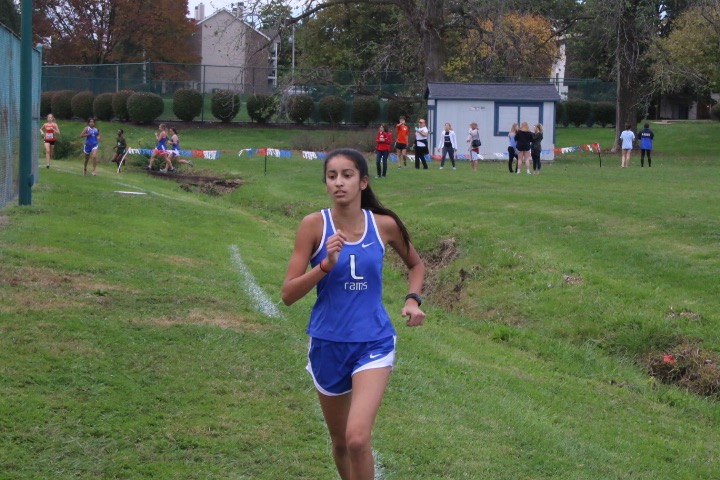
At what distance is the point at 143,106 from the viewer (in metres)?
49.3

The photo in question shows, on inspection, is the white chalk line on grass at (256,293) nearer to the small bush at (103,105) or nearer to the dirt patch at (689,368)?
the dirt patch at (689,368)

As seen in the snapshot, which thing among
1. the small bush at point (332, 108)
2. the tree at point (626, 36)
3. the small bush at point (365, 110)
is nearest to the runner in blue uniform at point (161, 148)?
the tree at point (626, 36)

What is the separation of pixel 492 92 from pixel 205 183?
14.3 meters

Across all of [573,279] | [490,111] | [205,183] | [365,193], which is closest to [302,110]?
[490,111]

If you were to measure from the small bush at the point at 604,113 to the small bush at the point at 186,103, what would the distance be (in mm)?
24507

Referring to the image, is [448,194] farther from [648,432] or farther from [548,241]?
[648,432]

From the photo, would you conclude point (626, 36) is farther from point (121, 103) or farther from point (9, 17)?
point (9, 17)

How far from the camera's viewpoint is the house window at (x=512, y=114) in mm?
39375

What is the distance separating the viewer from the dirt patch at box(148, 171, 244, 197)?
28.5 metres

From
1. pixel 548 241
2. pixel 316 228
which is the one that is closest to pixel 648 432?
pixel 316 228

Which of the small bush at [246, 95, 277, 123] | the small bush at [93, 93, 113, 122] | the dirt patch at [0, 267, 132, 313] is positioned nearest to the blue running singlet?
the dirt patch at [0, 267, 132, 313]

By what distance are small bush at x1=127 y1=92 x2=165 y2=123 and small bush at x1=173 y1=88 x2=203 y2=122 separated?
1327mm

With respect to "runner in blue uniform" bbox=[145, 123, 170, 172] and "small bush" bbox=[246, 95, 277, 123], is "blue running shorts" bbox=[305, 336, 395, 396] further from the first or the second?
"small bush" bbox=[246, 95, 277, 123]

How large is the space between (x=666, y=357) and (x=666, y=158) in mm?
33897
